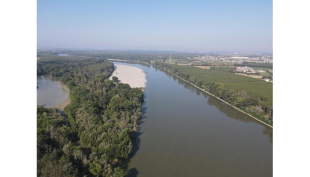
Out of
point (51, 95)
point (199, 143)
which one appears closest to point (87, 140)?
point (199, 143)

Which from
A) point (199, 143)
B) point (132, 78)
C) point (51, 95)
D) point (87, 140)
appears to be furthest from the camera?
point (132, 78)

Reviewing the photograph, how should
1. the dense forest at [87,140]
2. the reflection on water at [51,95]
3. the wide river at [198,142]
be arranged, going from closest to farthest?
the dense forest at [87,140]
the wide river at [198,142]
the reflection on water at [51,95]

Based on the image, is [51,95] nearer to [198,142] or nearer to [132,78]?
[132,78]

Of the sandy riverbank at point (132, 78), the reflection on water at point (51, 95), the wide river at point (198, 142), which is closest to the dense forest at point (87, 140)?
the wide river at point (198, 142)

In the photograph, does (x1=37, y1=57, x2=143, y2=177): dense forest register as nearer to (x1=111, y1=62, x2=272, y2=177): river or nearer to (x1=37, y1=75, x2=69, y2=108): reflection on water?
(x1=111, y1=62, x2=272, y2=177): river

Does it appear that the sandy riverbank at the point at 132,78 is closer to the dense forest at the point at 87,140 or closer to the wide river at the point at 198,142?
the wide river at the point at 198,142

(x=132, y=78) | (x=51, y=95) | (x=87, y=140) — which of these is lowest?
(x=87, y=140)

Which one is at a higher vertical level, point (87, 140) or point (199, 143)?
point (87, 140)

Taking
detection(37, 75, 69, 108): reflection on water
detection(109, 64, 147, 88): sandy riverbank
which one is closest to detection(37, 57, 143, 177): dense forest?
detection(37, 75, 69, 108): reflection on water

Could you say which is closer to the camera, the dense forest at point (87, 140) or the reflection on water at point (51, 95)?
the dense forest at point (87, 140)

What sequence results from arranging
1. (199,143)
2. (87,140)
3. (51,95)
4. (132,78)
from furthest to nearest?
(132,78), (51,95), (199,143), (87,140)
